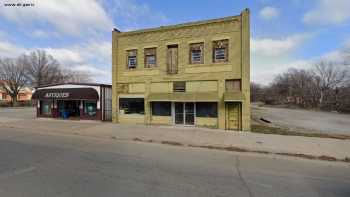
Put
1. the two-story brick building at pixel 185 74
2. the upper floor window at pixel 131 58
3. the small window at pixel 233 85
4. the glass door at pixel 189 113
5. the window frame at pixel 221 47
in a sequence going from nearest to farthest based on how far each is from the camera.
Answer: the two-story brick building at pixel 185 74, the small window at pixel 233 85, the window frame at pixel 221 47, the glass door at pixel 189 113, the upper floor window at pixel 131 58

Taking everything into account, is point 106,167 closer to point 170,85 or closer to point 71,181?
point 71,181

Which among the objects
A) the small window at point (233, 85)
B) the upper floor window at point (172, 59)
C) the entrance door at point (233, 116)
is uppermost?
the upper floor window at point (172, 59)

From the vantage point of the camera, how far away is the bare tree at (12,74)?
47.8m

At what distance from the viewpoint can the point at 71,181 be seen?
15.8 ft

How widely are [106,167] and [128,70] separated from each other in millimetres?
11546

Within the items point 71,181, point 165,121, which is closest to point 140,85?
point 165,121

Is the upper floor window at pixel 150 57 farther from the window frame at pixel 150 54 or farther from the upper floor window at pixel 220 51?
the upper floor window at pixel 220 51

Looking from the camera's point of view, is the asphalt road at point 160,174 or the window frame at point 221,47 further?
the window frame at point 221,47

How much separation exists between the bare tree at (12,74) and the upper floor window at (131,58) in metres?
47.3

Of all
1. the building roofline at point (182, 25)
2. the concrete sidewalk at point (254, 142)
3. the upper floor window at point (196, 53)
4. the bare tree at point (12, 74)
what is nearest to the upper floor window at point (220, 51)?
the upper floor window at point (196, 53)

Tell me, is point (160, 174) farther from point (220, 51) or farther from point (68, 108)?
point (68, 108)

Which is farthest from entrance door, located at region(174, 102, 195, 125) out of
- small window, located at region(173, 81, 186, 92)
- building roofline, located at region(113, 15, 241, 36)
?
building roofline, located at region(113, 15, 241, 36)

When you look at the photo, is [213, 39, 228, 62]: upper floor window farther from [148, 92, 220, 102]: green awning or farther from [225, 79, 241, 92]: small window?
[148, 92, 220, 102]: green awning

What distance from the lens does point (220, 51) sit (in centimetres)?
1395
